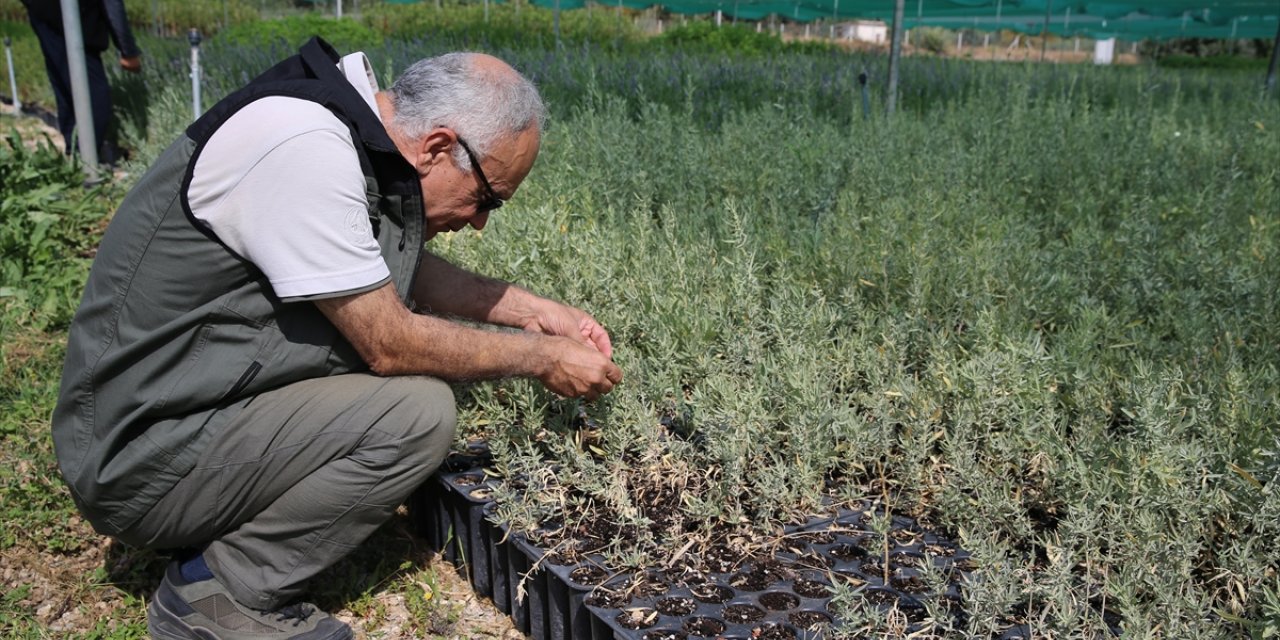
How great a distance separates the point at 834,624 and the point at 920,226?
1812 millimetres

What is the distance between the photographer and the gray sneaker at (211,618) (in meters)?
2.18

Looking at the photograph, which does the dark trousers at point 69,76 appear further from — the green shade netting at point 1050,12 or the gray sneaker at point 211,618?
the green shade netting at point 1050,12

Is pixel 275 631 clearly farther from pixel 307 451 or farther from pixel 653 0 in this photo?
pixel 653 0

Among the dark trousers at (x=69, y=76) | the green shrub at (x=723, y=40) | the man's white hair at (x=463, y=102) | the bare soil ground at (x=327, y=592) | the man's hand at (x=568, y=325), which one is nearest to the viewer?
the man's white hair at (x=463, y=102)

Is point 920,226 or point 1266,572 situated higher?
point 920,226

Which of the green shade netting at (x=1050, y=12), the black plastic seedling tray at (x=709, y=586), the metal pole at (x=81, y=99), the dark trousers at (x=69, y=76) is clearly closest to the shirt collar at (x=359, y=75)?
the black plastic seedling tray at (x=709, y=586)

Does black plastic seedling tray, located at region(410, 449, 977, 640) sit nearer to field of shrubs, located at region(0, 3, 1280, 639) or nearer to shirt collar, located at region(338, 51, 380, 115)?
field of shrubs, located at region(0, 3, 1280, 639)

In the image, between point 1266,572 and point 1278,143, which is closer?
point 1266,572

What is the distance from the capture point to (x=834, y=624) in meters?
1.94

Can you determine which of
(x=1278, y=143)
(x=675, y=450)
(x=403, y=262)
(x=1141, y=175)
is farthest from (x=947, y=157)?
(x=403, y=262)

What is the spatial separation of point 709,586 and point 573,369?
1.79 feet

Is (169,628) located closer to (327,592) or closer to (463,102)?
(327,592)

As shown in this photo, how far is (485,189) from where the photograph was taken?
2188 millimetres

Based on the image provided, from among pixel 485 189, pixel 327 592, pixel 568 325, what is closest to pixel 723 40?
pixel 568 325
